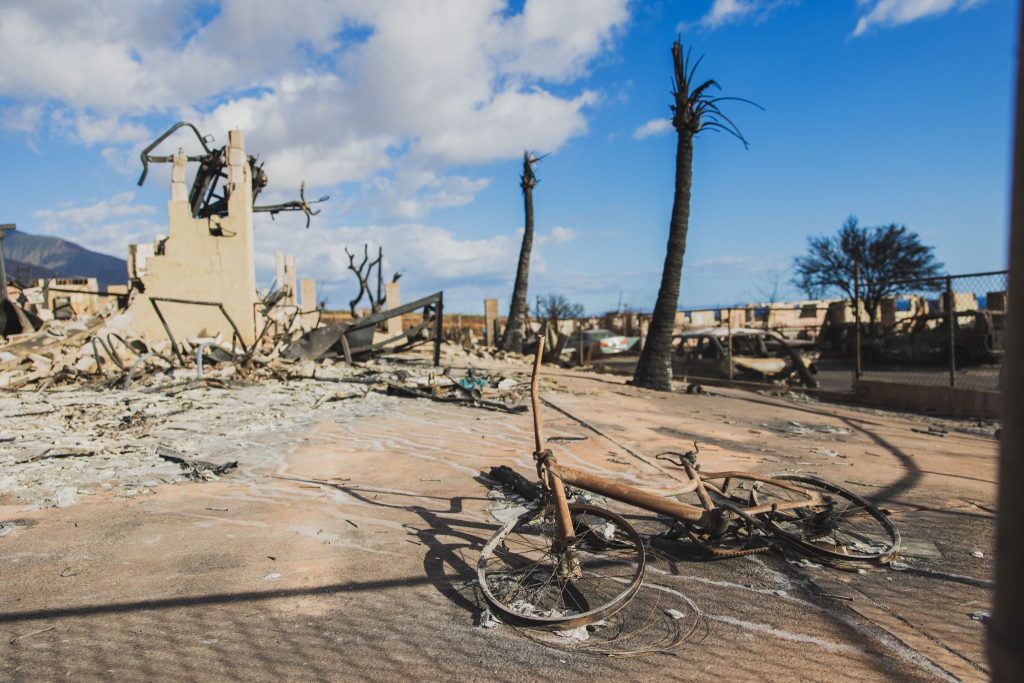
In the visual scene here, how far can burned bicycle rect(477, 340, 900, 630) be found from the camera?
3.12 meters

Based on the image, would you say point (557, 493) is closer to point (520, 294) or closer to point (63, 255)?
point (520, 294)

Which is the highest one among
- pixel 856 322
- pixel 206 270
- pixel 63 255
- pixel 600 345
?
pixel 63 255

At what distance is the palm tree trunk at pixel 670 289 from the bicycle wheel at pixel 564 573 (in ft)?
31.9

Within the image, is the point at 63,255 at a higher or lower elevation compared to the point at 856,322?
higher

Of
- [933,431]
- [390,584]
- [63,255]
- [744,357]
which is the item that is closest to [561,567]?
[390,584]

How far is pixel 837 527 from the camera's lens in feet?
12.7

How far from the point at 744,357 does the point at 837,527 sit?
39.7 feet

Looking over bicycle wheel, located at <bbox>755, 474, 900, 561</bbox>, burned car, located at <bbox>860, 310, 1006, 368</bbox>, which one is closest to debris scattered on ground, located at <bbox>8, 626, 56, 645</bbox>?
bicycle wheel, located at <bbox>755, 474, 900, 561</bbox>

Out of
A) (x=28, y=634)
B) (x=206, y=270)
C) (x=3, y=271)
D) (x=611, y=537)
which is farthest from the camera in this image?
(x=206, y=270)

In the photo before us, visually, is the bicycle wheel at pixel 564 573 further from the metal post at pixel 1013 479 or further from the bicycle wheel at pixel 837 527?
the metal post at pixel 1013 479

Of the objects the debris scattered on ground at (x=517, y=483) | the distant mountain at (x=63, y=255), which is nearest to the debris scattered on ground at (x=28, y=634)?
the debris scattered on ground at (x=517, y=483)

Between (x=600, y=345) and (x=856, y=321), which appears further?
(x=600, y=345)

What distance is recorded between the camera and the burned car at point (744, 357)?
14.8 m

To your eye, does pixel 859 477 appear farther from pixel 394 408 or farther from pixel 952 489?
pixel 394 408
